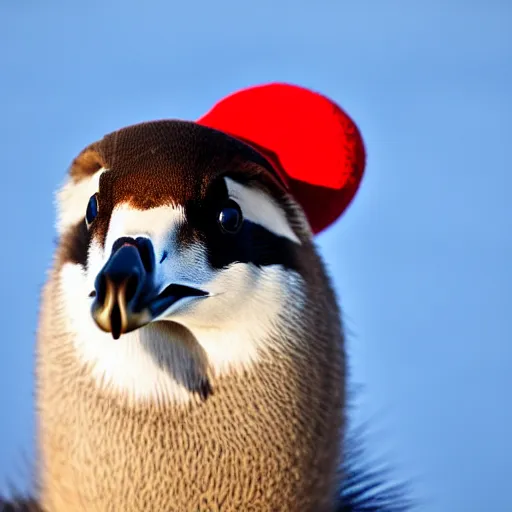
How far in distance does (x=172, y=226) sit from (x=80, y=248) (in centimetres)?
26

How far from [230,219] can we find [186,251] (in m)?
0.13

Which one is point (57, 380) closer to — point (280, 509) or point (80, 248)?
point (80, 248)

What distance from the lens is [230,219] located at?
2.03 metres

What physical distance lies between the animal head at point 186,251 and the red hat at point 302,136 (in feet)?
0.81

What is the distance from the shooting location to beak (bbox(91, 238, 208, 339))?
1.76 m

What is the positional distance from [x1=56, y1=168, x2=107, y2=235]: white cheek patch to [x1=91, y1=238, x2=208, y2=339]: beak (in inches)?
12.6

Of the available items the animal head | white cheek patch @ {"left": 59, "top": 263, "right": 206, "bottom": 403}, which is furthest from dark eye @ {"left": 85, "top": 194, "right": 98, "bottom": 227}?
white cheek patch @ {"left": 59, "top": 263, "right": 206, "bottom": 403}

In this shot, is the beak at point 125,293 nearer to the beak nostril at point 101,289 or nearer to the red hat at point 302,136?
the beak nostril at point 101,289

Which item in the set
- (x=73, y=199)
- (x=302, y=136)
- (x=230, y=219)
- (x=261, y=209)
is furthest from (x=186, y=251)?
(x=302, y=136)

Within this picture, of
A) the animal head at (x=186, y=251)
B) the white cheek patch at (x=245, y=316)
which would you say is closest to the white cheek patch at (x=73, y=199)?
the animal head at (x=186, y=251)

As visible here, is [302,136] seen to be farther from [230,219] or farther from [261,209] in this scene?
[230,219]

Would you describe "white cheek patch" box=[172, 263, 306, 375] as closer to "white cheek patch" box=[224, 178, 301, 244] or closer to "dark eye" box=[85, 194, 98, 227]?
"white cheek patch" box=[224, 178, 301, 244]

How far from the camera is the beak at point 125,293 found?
1.76 metres

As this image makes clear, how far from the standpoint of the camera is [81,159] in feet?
7.14
